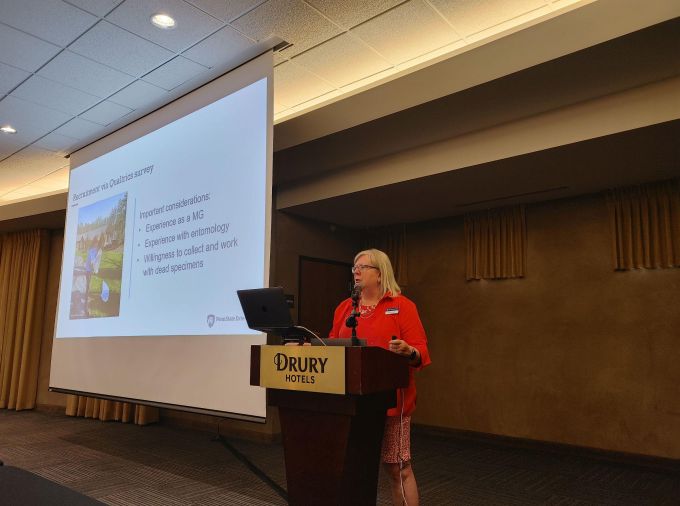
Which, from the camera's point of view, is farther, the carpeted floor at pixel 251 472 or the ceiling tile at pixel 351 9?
the carpeted floor at pixel 251 472

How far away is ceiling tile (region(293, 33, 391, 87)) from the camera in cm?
349

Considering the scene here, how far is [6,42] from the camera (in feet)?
11.3

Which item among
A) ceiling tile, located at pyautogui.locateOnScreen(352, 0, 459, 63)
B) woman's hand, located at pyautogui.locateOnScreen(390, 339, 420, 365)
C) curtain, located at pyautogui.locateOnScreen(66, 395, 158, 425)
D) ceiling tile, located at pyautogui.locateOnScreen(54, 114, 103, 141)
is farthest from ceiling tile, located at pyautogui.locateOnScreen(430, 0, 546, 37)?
curtain, located at pyautogui.locateOnScreen(66, 395, 158, 425)

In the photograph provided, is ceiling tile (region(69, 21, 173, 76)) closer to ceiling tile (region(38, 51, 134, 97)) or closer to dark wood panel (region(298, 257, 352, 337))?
ceiling tile (region(38, 51, 134, 97))

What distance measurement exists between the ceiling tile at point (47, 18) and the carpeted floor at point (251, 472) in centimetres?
307

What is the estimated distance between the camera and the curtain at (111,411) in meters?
5.91

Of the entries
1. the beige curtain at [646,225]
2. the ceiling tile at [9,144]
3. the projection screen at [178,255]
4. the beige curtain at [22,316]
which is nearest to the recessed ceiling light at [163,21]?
the projection screen at [178,255]

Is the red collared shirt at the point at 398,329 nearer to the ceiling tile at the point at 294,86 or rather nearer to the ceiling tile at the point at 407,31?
the ceiling tile at the point at 407,31

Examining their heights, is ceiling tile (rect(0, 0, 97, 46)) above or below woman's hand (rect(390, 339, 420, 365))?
above

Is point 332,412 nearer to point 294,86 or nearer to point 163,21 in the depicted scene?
point 163,21

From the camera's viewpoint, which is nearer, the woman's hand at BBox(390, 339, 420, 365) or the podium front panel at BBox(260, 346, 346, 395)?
the podium front panel at BBox(260, 346, 346, 395)

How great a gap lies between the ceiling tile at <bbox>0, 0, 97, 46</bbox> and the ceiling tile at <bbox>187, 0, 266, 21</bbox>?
2.43ft

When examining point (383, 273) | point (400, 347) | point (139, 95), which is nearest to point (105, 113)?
point (139, 95)

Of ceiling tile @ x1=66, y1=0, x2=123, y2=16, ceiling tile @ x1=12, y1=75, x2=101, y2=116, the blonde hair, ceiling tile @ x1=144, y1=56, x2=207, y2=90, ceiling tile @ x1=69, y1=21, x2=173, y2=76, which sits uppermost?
ceiling tile @ x1=66, y1=0, x2=123, y2=16
